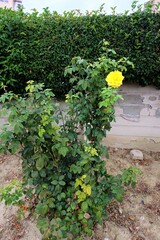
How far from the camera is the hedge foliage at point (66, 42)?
2.28 metres

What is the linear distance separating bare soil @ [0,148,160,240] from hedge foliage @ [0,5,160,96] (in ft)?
3.42

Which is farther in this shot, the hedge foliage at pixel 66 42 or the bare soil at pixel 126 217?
the hedge foliage at pixel 66 42

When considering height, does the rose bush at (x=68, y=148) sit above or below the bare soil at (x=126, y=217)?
above

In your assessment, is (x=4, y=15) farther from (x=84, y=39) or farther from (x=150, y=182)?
(x=150, y=182)

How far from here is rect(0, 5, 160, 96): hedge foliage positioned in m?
2.28

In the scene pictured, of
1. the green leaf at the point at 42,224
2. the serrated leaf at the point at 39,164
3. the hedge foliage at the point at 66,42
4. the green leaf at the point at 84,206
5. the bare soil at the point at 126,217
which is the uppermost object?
the hedge foliage at the point at 66,42

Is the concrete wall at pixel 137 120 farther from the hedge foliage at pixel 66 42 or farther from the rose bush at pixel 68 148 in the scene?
the rose bush at pixel 68 148

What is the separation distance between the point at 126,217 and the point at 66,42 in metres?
1.77

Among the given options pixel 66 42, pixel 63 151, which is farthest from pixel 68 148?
pixel 66 42

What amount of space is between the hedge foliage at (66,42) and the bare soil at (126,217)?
3.42ft

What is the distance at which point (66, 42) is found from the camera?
2330 millimetres

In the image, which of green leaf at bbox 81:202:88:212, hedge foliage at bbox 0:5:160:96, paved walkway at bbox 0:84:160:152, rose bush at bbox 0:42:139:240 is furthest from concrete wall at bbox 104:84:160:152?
green leaf at bbox 81:202:88:212

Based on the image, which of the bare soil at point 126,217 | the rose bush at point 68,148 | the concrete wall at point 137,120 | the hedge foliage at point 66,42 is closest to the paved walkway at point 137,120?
the concrete wall at point 137,120

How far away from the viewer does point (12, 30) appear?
7.81 feet
